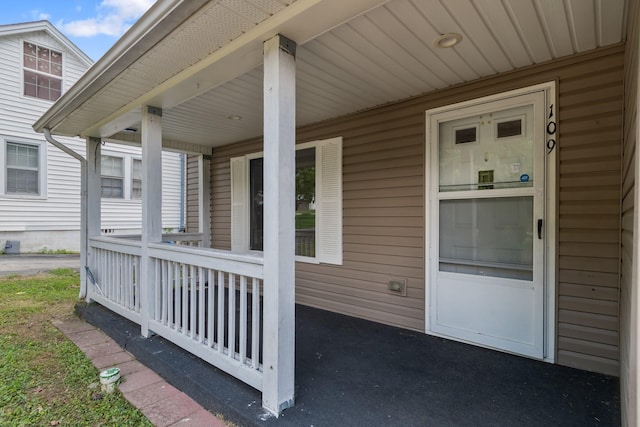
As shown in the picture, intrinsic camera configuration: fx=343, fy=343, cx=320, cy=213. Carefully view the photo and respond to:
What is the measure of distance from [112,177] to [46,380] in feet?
26.6

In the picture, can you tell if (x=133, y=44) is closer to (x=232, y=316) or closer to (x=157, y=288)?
(x=232, y=316)

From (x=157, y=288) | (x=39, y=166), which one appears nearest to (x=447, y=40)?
(x=157, y=288)

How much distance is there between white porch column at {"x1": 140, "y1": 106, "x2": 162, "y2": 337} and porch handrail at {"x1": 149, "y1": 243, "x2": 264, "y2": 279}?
13cm

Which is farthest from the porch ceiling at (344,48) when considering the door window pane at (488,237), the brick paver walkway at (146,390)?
the brick paver walkway at (146,390)

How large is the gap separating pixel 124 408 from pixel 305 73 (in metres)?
2.69

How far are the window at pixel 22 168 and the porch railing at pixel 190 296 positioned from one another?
5.63 metres

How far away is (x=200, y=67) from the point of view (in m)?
2.35

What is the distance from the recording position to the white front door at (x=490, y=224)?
8.79 ft

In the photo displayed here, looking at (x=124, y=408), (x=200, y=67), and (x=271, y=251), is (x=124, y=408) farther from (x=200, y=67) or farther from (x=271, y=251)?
(x=200, y=67)

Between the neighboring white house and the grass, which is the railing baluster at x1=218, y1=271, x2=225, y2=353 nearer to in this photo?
the grass

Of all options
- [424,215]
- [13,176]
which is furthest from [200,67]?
[13,176]

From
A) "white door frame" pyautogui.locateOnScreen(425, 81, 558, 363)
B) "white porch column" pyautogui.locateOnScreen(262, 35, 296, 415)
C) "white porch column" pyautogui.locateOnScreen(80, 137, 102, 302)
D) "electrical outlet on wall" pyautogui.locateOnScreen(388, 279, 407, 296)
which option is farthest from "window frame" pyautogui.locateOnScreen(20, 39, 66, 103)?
"white door frame" pyautogui.locateOnScreen(425, 81, 558, 363)

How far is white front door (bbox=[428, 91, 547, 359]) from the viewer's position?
268 cm

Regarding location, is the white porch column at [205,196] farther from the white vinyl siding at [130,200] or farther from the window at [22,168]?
the window at [22,168]
